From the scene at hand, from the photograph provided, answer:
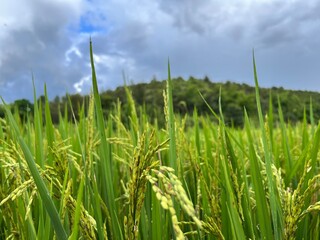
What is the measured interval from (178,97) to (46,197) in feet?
94.7

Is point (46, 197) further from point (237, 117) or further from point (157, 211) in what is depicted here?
point (237, 117)

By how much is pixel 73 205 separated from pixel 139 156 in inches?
7.2

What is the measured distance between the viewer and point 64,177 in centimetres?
76

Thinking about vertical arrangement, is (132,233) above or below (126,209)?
above

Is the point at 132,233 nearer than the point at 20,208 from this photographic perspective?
Yes

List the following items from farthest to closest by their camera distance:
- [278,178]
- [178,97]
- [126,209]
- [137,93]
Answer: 1. [137,93]
2. [178,97]
3. [126,209]
4. [278,178]

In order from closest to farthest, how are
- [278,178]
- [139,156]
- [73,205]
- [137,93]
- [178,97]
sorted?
[139,156] < [73,205] < [278,178] < [178,97] < [137,93]

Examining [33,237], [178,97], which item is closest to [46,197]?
[33,237]

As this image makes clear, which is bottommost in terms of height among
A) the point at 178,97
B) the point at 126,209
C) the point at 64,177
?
the point at 126,209

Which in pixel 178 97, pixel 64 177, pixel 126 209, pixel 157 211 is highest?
pixel 178 97

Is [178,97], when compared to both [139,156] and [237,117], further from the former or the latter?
[139,156]

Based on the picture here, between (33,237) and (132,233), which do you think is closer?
(132,233)

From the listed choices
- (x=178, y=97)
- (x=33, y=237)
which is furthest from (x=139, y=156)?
(x=178, y=97)

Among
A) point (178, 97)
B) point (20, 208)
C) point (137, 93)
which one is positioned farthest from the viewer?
point (137, 93)
